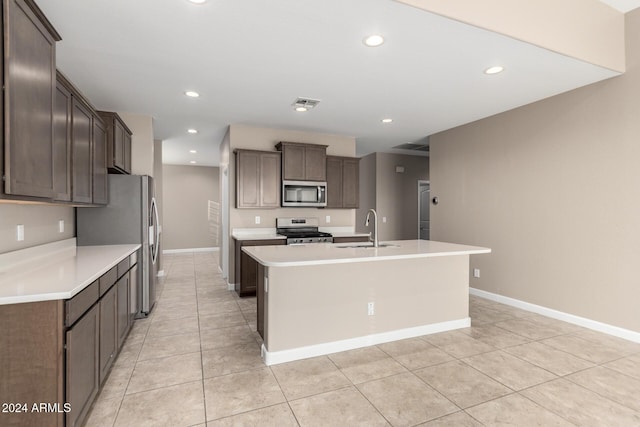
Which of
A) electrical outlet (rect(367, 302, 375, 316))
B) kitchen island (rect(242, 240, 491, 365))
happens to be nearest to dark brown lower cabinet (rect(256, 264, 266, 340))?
kitchen island (rect(242, 240, 491, 365))

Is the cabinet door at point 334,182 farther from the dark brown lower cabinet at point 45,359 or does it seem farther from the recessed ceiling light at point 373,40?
the dark brown lower cabinet at point 45,359

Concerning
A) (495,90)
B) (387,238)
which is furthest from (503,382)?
(387,238)

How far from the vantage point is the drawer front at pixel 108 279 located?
218 centimetres

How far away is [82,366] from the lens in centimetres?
177

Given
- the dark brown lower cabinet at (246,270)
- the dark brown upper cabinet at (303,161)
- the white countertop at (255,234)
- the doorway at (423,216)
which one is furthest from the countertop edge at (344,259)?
the doorway at (423,216)

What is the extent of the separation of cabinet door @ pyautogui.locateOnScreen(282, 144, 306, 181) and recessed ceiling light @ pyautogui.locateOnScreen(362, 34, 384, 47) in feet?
8.77

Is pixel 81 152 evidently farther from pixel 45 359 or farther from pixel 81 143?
pixel 45 359

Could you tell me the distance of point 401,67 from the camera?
2924mm

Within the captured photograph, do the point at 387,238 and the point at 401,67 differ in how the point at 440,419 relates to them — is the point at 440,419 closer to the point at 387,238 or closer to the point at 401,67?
the point at 401,67

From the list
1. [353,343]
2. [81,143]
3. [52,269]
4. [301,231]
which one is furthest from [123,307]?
[301,231]

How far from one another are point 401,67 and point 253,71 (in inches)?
55.3

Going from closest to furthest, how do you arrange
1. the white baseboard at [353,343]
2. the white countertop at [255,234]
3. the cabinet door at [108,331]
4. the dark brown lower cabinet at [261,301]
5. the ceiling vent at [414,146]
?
the cabinet door at [108,331]
the white baseboard at [353,343]
the dark brown lower cabinet at [261,301]
the white countertop at [255,234]
the ceiling vent at [414,146]

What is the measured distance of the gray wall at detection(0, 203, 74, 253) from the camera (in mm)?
2230

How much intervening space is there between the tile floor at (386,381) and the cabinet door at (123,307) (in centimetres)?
19
